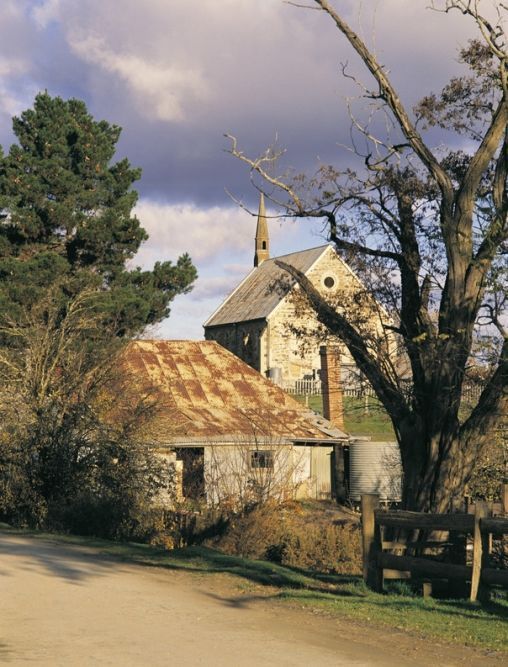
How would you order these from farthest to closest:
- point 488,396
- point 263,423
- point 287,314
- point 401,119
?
point 287,314 < point 263,423 < point 401,119 < point 488,396

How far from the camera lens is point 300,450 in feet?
121

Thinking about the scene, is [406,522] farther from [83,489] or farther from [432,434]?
[83,489]

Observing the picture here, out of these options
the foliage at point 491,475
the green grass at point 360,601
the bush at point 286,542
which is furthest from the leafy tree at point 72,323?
the foliage at point 491,475

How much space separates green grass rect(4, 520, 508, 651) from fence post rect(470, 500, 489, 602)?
0.90 feet

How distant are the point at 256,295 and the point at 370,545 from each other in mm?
55121

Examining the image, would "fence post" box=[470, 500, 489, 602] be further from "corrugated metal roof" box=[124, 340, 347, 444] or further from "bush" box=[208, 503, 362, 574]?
"corrugated metal roof" box=[124, 340, 347, 444]

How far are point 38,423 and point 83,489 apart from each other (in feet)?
6.56

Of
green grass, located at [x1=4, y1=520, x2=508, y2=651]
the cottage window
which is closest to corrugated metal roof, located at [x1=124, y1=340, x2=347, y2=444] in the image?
the cottage window

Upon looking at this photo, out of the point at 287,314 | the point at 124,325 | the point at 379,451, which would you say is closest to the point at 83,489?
the point at 379,451

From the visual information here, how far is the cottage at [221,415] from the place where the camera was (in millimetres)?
31641

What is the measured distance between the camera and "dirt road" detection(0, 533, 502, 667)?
9.53 meters

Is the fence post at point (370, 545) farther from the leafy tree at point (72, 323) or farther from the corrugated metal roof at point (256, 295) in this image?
the corrugated metal roof at point (256, 295)

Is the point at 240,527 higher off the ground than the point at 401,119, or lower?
lower

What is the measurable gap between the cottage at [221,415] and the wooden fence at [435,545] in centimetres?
1353
